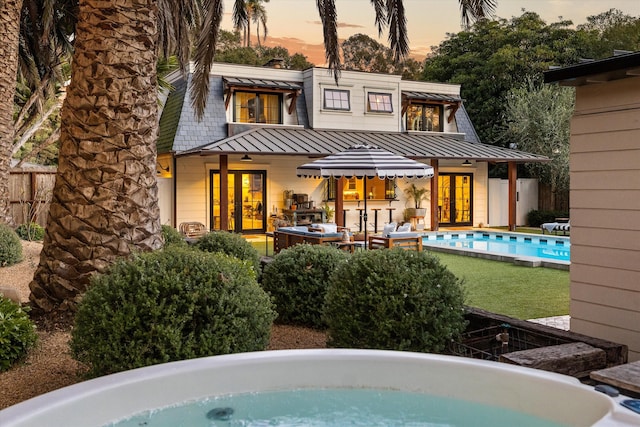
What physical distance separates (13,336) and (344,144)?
17.0 meters

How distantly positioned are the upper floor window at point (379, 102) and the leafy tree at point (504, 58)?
8.23 metres

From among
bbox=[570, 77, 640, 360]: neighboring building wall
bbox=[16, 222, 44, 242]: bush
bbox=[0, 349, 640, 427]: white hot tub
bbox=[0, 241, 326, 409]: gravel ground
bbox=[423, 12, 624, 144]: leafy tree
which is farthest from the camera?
bbox=[423, 12, 624, 144]: leafy tree

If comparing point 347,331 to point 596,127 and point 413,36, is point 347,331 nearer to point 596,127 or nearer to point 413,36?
point 596,127

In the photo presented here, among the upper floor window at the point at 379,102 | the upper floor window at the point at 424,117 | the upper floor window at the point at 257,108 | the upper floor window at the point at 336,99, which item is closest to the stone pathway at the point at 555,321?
the upper floor window at the point at 257,108

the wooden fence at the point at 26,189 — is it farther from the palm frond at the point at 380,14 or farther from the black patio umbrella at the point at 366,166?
the palm frond at the point at 380,14

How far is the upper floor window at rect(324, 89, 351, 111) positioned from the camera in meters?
22.9

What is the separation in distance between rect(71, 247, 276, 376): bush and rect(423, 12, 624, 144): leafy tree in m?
27.2

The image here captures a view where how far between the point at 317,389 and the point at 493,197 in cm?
2337

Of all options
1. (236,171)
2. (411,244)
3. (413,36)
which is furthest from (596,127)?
(413,36)

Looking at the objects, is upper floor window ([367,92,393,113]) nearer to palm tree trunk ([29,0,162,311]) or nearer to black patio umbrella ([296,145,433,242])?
black patio umbrella ([296,145,433,242])

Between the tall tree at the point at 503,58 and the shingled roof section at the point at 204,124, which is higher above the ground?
the tall tree at the point at 503,58

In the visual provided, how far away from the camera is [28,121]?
22.5 m

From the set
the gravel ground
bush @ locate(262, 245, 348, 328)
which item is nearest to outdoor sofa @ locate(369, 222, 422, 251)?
bush @ locate(262, 245, 348, 328)

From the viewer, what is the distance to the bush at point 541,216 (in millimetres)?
25344
